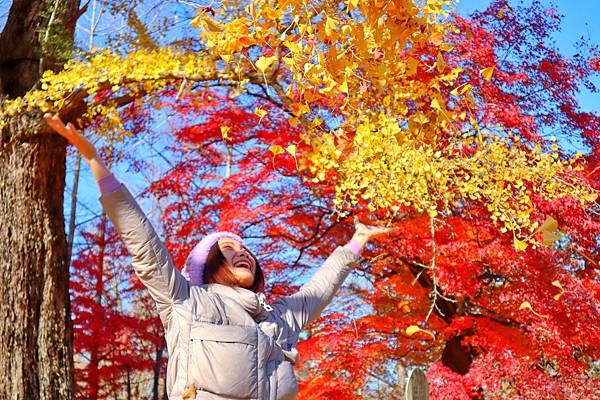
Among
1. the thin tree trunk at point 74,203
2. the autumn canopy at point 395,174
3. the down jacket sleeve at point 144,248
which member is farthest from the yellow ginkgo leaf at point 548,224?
the thin tree trunk at point 74,203

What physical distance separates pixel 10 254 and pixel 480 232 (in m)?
4.27

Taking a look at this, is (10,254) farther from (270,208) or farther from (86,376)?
(86,376)

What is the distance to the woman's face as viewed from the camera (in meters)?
2.21

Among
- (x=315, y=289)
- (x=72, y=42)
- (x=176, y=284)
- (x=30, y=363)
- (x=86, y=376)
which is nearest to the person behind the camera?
(x=176, y=284)

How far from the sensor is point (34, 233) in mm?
4688

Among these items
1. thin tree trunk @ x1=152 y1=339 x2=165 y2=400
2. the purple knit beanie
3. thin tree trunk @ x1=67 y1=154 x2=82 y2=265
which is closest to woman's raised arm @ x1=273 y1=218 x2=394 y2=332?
the purple knit beanie

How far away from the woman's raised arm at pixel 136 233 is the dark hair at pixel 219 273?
24 centimetres

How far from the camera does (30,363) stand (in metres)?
4.44

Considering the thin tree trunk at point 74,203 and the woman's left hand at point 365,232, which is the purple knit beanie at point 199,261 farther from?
the thin tree trunk at point 74,203

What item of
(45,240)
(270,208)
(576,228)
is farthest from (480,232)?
(45,240)

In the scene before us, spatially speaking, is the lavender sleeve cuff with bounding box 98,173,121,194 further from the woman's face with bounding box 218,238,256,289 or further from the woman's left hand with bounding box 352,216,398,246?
the woman's left hand with bounding box 352,216,398,246

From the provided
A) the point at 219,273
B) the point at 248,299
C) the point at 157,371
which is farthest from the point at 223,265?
the point at 157,371

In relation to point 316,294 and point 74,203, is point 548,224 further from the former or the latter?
point 74,203

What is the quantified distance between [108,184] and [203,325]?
50 centimetres
